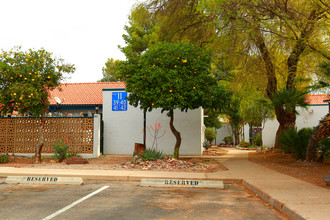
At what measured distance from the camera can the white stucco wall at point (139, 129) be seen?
809 inches

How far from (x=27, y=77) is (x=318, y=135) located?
1312cm

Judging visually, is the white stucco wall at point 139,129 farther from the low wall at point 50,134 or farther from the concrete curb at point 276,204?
the concrete curb at point 276,204

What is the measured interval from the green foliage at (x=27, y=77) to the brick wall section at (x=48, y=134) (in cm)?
244

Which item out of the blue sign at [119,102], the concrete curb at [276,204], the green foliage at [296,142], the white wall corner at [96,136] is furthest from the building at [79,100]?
the concrete curb at [276,204]

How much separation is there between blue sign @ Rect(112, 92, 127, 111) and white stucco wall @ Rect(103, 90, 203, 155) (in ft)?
0.68

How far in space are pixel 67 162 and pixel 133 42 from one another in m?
22.0

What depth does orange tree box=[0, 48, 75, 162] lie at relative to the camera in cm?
1521

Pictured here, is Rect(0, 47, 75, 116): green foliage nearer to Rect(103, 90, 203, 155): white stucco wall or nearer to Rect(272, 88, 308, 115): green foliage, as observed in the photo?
Rect(103, 90, 203, 155): white stucco wall

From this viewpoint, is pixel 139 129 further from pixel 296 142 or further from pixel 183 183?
pixel 183 183

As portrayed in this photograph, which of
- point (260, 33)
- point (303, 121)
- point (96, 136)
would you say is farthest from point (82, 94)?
point (303, 121)

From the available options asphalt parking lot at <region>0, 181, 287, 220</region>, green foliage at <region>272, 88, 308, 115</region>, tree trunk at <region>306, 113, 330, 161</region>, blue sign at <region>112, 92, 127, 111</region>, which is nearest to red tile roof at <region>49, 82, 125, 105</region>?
blue sign at <region>112, 92, 127, 111</region>

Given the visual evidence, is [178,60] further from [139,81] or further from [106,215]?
[106,215]

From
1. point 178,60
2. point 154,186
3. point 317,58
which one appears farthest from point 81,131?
point 317,58

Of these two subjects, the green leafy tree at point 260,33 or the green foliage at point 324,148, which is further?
the green foliage at point 324,148
